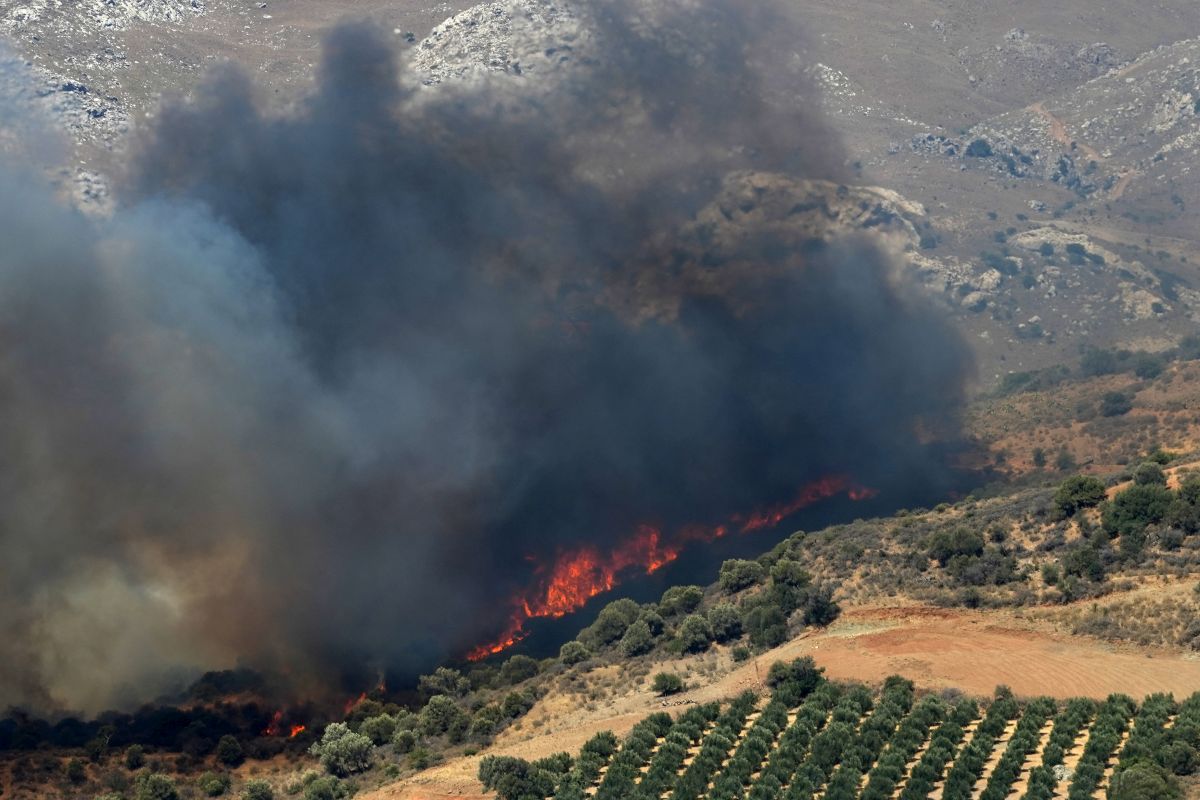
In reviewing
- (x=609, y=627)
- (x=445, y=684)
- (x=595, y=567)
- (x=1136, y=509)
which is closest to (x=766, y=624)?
(x=609, y=627)

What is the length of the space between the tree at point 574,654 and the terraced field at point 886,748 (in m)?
18.4

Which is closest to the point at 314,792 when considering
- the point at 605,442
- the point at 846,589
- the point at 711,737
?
the point at 711,737

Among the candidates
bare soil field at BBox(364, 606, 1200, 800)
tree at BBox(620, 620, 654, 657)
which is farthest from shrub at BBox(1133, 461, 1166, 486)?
tree at BBox(620, 620, 654, 657)

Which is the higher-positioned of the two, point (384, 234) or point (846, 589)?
point (384, 234)

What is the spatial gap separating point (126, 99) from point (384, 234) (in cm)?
8721

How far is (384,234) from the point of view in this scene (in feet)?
363

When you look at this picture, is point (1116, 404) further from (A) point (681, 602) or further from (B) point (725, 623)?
(B) point (725, 623)

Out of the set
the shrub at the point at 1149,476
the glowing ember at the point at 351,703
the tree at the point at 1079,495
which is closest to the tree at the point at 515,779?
the glowing ember at the point at 351,703

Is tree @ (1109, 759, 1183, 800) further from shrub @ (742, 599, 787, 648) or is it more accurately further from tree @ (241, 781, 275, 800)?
tree @ (241, 781, 275, 800)

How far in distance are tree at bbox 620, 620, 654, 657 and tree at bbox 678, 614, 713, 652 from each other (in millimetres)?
2513

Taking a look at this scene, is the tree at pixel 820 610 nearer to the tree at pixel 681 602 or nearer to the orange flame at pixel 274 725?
the tree at pixel 681 602

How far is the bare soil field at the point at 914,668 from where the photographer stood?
63500 millimetres

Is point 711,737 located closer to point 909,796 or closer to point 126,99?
point 909,796

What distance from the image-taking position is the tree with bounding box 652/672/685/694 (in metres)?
72.4
